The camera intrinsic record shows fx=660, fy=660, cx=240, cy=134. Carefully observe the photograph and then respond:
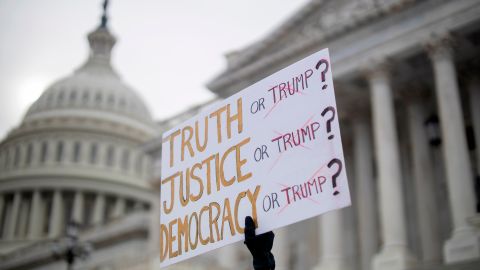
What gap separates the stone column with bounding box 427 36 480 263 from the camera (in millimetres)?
23453

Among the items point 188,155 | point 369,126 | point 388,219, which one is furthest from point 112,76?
point 188,155

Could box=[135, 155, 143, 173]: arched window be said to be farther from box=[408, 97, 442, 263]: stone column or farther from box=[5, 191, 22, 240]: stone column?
box=[408, 97, 442, 263]: stone column

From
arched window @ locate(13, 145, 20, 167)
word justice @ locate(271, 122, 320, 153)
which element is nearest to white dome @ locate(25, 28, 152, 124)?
arched window @ locate(13, 145, 20, 167)

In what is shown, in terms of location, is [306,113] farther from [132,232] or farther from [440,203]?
[132,232]

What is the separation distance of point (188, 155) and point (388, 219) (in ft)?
65.8

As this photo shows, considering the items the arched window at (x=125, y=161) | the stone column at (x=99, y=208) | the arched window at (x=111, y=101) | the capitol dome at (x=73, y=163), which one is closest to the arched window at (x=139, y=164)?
the capitol dome at (x=73, y=163)

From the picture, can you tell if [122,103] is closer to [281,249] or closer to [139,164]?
[139,164]

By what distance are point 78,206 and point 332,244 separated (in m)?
64.5

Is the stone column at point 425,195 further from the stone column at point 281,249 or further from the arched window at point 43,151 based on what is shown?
the arched window at point 43,151

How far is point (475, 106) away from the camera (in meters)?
30.1

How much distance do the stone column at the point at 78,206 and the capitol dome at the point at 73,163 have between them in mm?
135

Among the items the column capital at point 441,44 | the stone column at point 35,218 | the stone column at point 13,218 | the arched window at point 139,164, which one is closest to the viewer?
the column capital at point 441,44

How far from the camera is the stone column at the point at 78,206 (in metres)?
87.3

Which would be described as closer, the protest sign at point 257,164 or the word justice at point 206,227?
the protest sign at point 257,164
